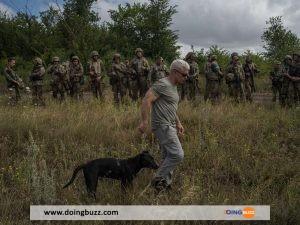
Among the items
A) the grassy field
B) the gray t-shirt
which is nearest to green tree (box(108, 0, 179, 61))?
the grassy field

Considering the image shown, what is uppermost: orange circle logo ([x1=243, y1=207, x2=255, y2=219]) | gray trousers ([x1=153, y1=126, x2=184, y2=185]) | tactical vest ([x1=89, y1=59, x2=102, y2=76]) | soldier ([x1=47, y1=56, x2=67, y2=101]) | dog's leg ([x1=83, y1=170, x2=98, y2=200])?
tactical vest ([x1=89, y1=59, x2=102, y2=76])

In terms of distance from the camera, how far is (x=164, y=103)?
241 inches

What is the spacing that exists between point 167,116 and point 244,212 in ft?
5.17

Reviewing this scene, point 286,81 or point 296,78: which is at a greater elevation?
point 296,78

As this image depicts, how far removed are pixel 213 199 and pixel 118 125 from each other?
3.92 m

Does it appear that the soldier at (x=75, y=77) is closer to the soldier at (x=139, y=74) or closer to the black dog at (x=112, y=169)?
the soldier at (x=139, y=74)

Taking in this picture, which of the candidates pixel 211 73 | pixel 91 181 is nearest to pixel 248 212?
pixel 91 181

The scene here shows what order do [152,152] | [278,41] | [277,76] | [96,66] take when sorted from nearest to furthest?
[152,152] < [96,66] < [277,76] < [278,41]

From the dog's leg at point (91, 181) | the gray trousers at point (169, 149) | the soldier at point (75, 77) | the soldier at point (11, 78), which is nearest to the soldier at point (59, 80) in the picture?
the soldier at point (75, 77)

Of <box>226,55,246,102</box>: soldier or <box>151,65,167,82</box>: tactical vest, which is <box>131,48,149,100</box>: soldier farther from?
<box>226,55,246,102</box>: soldier

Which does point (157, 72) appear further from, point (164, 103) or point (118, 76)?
point (164, 103)

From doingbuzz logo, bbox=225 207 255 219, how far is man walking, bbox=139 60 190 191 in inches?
41.1

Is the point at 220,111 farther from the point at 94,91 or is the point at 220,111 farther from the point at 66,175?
the point at 94,91

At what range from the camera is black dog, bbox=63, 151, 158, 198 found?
582 centimetres
